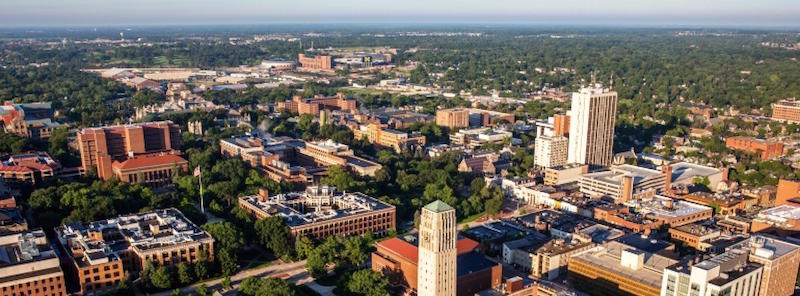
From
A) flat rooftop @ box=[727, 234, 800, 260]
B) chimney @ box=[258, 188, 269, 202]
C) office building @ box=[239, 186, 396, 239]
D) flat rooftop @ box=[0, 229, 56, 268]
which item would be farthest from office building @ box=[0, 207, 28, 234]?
flat rooftop @ box=[727, 234, 800, 260]

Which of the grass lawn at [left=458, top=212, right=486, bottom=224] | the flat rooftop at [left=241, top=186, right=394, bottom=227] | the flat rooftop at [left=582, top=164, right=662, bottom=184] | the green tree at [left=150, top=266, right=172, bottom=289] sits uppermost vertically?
the flat rooftop at [left=241, top=186, right=394, bottom=227]

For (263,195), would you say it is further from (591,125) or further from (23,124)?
(23,124)

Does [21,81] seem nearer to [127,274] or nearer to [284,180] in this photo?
[284,180]

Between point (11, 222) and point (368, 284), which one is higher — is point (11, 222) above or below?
above

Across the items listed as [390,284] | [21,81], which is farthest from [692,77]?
[21,81]

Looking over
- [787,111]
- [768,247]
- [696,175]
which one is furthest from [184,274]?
[787,111]

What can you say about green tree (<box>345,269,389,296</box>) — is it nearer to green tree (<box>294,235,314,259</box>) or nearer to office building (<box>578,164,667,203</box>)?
green tree (<box>294,235,314,259</box>)

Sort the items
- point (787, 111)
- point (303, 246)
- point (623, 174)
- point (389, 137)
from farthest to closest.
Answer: point (787, 111), point (389, 137), point (623, 174), point (303, 246)
